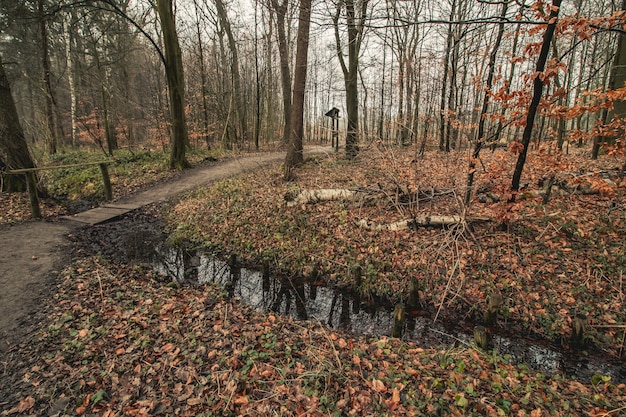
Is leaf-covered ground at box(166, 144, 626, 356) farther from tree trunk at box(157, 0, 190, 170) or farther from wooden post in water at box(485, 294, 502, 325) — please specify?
tree trunk at box(157, 0, 190, 170)

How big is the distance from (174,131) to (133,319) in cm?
983

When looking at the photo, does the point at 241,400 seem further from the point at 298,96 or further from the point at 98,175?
the point at 98,175

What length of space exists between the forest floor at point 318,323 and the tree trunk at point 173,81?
460 centimetres

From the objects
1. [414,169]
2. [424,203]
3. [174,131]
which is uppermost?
[174,131]

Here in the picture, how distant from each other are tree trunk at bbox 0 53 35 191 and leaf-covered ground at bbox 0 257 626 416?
618cm

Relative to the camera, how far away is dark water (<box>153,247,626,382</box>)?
14.4ft

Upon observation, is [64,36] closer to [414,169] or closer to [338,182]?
[338,182]

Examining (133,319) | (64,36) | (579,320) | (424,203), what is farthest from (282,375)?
(64,36)

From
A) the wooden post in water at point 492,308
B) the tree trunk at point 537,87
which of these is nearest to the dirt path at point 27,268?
the wooden post in water at point 492,308

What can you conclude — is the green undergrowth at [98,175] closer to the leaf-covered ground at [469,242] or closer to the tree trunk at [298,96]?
the leaf-covered ground at [469,242]

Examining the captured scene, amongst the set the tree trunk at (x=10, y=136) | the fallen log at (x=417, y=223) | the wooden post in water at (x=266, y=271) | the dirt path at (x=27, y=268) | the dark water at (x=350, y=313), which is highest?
the tree trunk at (x=10, y=136)

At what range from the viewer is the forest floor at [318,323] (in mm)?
3236

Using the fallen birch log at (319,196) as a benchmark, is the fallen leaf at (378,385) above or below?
below

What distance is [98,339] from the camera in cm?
391
